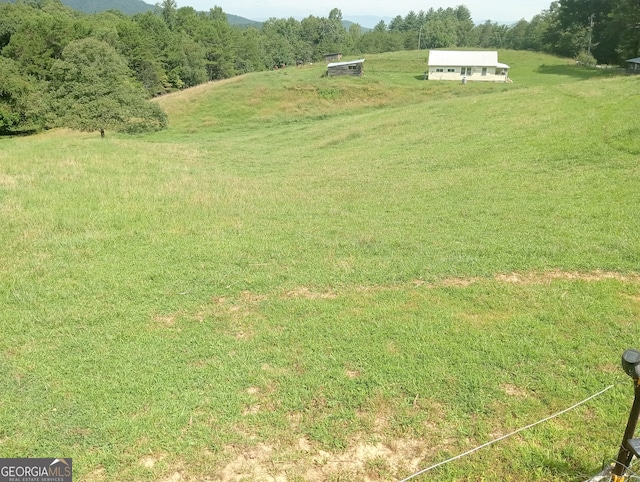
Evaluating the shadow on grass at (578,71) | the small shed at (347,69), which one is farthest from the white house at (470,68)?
the small shed at (347,69)

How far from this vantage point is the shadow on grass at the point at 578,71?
38.8 meters

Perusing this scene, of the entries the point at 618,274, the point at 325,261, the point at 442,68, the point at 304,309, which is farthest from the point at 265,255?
the point at 442,68

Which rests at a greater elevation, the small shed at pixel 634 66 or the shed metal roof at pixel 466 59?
the shed metal roof at pixel 466 59

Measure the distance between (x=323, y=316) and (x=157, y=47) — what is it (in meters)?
66.0

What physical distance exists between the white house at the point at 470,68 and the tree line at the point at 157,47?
11.9 metres

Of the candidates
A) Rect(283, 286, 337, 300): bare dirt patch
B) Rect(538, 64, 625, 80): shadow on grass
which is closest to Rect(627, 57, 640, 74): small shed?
Rect(538, 64, 625, 80): shadow on grass

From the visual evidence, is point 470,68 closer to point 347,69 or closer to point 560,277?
point 347,69

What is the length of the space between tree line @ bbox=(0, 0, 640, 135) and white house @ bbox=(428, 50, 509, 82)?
11893 mm

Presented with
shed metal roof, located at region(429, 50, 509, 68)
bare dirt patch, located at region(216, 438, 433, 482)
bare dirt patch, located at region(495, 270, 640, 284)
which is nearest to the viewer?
bare dirt patch, located at region(216, 438, 433, 482)

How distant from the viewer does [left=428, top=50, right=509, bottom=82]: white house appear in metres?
44.1

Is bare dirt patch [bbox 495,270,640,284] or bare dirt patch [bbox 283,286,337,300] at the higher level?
bare dirt patch [bbox 495,270,640,284]

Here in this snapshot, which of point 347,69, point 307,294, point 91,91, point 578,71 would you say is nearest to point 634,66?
point 578,71

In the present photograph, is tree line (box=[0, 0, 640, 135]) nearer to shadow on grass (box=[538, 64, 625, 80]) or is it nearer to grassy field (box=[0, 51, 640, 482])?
shadow on grass (box=[538, 64, 625, 80])

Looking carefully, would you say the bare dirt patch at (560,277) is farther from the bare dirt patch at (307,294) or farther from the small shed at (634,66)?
the small shed at (634,66)
